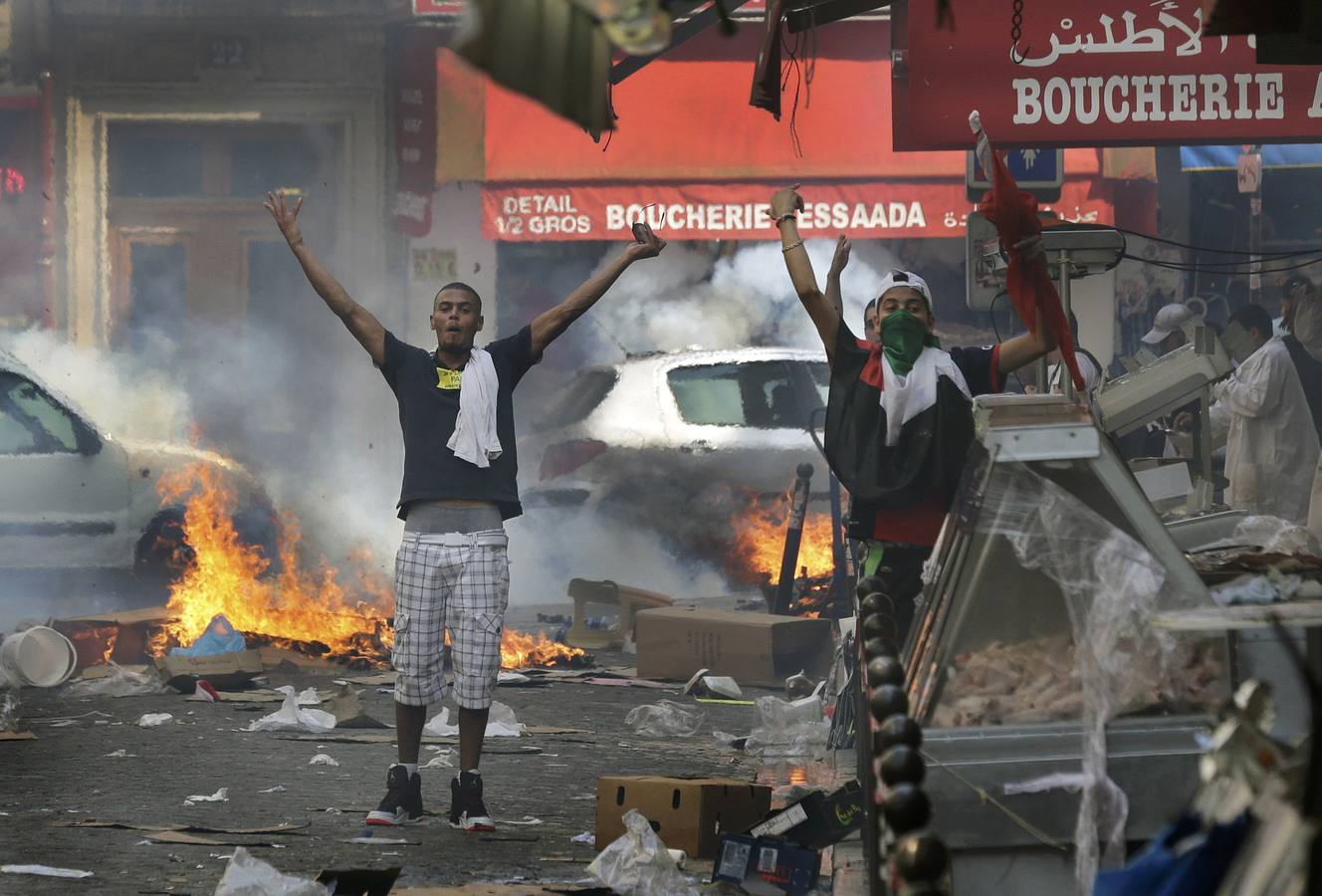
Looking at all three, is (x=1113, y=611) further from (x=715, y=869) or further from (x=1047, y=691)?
(x=715, y=869)

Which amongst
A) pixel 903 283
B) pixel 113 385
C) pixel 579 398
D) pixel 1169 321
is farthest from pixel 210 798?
pixel 113 385

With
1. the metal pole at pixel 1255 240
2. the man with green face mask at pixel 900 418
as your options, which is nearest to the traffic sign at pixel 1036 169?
the man with green face mask at pixel 900 418

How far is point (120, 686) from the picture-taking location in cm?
1096

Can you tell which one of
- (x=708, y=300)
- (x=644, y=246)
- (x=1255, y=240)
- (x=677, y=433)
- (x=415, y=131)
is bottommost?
(x=677, y=433)

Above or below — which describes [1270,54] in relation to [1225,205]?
below

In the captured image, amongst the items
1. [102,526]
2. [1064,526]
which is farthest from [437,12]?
[1064,526]

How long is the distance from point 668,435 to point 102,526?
4.11 m

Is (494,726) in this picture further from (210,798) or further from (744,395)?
(744,395)

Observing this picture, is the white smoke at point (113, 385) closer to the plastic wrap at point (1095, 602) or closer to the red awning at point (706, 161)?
the red awning at point (706, 161)

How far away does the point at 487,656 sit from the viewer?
6953 millimetres

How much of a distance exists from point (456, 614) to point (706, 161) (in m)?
12.4

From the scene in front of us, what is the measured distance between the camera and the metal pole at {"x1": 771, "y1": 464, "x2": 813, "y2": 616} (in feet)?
39.1

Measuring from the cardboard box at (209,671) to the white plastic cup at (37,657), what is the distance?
555 mm

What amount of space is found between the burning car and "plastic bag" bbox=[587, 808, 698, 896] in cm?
825
